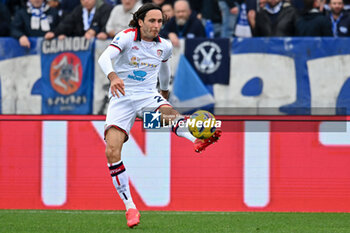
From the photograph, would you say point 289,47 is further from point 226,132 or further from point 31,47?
point 31,47

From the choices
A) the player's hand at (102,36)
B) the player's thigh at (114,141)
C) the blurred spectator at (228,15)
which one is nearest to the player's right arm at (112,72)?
the player's thigh at (114,141)

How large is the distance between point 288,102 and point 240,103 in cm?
76

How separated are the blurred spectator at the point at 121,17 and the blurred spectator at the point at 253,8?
1.90m

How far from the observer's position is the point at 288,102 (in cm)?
1166

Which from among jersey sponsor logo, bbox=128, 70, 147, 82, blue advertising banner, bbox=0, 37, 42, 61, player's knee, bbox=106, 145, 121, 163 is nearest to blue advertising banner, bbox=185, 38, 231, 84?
blue advertising banner, bbox=0, 37, 42, 61

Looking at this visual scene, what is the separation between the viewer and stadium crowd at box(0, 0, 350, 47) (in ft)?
39.8

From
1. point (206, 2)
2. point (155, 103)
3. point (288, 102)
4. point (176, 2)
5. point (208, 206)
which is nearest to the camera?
point (155, 103)

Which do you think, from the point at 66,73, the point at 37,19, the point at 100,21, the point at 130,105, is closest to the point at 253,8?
the point at 100,21

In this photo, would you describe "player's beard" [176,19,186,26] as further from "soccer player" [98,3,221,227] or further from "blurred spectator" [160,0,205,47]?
"soccer player" [98,3,221,227]

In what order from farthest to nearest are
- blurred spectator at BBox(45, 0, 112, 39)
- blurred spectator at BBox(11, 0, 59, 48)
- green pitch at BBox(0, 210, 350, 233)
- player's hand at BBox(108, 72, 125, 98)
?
blurred spectator at BBox(11, 0, 59, 48) < blurred spectator at BBox(45, 0, 112, 39) < green pitch at BBox(0, 210, 350, 233) < player's hand at BBox(108, 72, 125, 98)

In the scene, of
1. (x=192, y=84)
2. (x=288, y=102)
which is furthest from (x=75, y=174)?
(x=288, y=102)

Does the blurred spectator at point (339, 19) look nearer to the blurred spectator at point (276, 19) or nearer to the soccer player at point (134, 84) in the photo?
the blurred spectator at point (276, 19)

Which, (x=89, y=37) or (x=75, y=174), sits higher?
(x=89, y=37)

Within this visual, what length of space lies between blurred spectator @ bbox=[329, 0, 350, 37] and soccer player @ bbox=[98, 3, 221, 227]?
16.5ft
